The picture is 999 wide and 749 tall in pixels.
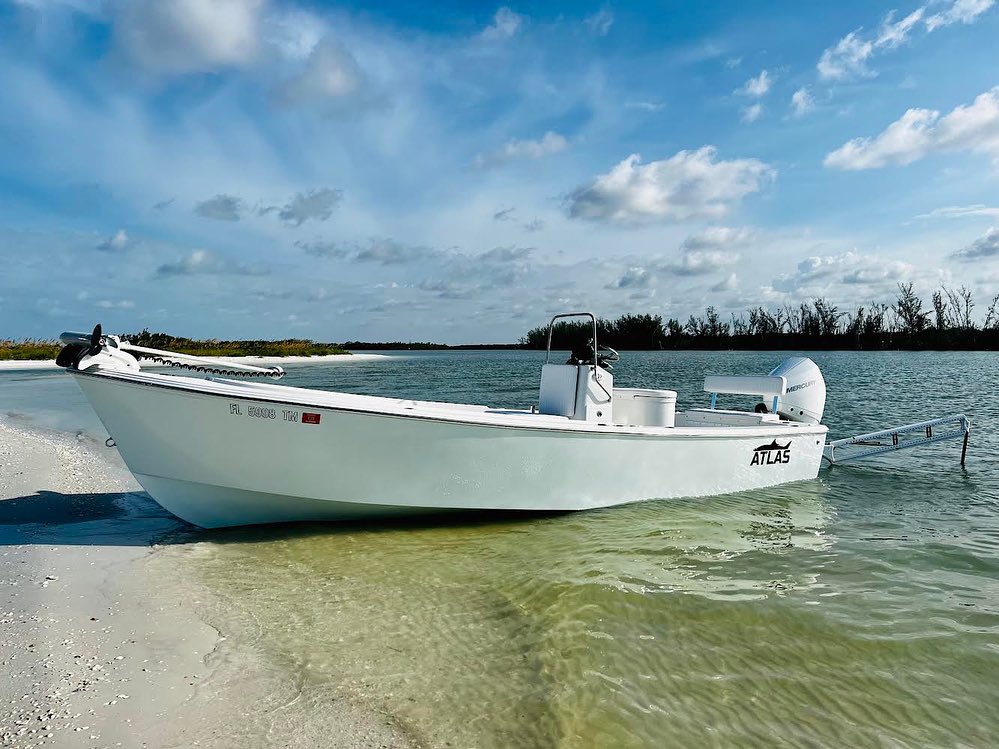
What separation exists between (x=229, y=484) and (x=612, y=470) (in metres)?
3.89

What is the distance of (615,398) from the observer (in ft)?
25.5

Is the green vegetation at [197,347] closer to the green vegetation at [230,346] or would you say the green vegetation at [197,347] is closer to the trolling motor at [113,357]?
the green vegetation at [230,346]

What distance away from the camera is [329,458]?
5801mm

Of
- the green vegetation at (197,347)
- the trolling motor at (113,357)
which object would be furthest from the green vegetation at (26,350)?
the trolling motor at (113,357)

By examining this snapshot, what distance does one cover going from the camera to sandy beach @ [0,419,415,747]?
3029 millimetres

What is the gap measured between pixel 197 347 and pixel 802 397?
57.8m

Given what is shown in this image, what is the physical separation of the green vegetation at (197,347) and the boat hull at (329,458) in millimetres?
37018

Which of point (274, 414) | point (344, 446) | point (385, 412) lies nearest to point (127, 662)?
point (274, 414)

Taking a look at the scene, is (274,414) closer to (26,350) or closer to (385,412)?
(385,412)

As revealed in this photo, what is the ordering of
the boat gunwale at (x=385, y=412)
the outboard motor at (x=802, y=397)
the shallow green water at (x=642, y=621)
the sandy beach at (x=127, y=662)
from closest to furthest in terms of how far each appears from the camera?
1. the sandy beach at (x=127, y=662)
2. the shallow green water at (x=642, y=621)
3. the boat gunwale at (x=385, y=412)
4. the outboard motor at (x=802, y=397)

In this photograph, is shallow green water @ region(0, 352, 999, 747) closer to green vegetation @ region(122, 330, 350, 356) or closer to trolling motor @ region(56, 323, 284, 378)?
trolling motor @ region(56, 323, 284, 378)

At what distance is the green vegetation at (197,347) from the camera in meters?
46.9

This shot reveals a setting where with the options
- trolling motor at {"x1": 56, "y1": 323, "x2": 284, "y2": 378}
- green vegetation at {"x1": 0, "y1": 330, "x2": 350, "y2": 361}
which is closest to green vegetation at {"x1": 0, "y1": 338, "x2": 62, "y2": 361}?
green vegetation at {"x1": 0, "y1": 330, "x2": 350, "y2": 361}

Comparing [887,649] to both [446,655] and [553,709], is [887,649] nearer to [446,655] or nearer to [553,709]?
[553,709]
